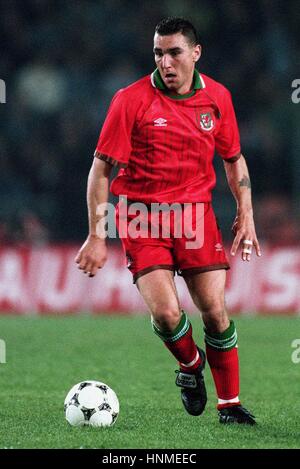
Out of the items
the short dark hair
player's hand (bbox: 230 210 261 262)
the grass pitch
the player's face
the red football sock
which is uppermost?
the short dark hair

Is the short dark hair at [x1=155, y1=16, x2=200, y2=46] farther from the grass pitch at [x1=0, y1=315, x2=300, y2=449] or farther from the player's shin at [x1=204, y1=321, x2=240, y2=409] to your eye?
the grass pitch at [x1=0, y1=315, x2=300, y2=449]

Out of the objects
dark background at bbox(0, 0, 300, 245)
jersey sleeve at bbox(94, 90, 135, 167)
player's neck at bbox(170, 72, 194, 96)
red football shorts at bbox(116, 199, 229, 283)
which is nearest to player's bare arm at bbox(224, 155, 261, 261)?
red football shorts at bbox(116, 199, 229, 283)

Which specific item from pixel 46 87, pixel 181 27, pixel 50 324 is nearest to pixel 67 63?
pixel 46 87

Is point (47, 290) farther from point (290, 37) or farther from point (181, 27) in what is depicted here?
point (181, 27)

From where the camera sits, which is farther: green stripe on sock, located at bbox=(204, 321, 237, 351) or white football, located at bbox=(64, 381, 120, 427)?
green stripe on sock, located at bbox=(204, 321, 237, 351)

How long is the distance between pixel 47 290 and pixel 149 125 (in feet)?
27.9

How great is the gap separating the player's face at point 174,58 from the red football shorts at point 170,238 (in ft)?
2.25

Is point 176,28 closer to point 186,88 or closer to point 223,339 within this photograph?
point 186,88

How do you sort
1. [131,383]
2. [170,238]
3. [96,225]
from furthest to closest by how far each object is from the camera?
[131,383]
[170,238]
[96,225]

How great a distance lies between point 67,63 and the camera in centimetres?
1653

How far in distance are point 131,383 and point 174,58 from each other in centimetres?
285

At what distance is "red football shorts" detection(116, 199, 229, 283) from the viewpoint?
5832 millimetres

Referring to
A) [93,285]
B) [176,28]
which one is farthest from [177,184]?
[93,285]

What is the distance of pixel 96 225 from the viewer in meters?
5.52
